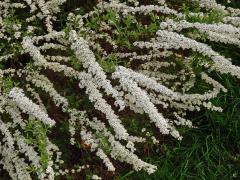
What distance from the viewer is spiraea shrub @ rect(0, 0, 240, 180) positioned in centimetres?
354

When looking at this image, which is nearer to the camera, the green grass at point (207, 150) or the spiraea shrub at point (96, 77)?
the spiraea shrub at point (96, 77)

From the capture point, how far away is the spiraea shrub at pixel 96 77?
354 centimetres

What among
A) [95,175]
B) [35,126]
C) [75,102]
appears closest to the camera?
[35,126]

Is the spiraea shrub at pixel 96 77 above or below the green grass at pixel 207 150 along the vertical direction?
above

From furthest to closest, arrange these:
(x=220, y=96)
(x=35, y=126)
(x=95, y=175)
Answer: (x=220, y=96), (x=95, y=175), (x=35, y=126)

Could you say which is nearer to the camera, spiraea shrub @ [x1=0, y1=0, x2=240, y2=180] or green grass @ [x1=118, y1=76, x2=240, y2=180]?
spiraea shrub @ [x1=0, y1=0, x2=240, y2=180]

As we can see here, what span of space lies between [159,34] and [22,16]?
57.3 inches

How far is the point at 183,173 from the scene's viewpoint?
4.05 m

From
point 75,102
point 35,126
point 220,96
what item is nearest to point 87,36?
point 75,102

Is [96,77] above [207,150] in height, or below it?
above

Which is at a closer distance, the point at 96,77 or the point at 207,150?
the point at 96,77

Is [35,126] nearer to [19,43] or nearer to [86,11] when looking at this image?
[19,43]

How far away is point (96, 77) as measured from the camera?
344 cm

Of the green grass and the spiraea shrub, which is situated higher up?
the spiraea shrub
